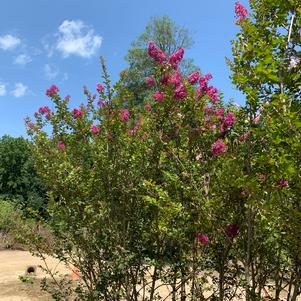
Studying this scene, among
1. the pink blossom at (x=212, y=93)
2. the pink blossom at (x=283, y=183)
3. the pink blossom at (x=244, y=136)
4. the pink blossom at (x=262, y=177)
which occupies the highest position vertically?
the pink blossom at (x=212, y=93)

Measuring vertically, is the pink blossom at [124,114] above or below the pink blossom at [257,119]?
above

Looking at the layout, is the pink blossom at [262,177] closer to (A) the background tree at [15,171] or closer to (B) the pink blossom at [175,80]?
(B) the pink blossom at [175,80]

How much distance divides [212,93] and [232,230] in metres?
1.27

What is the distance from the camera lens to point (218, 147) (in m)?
3.81

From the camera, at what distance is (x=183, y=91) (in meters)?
4.00

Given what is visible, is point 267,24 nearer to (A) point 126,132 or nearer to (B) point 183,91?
(B) point 183,91

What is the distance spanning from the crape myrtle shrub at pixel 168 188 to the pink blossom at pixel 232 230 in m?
0.01

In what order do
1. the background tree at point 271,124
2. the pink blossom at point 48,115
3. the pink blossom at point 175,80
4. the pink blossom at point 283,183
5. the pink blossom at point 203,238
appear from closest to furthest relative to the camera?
the background tree at point 271,124 < the pink blossom at point 283,183 < the pink blossom at point 203,238 < the pink blossom at point 175,80 < the pink blossom at point 48,115

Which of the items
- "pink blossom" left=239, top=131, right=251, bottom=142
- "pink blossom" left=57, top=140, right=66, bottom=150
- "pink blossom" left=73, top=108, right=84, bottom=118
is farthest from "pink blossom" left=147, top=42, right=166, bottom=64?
"pink blossom" left=57, top=140, right=66, bottom=150

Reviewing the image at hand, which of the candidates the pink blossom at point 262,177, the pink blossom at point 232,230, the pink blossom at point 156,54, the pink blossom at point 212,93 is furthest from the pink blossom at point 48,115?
the pink blossom at point 262,177

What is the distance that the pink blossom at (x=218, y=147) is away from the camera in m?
3.80

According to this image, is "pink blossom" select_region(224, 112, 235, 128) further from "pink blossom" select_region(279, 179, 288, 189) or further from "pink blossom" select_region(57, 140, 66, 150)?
"pink blossom" select_region(57, 140, 66, 150)

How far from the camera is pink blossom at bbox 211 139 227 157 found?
3804 mm

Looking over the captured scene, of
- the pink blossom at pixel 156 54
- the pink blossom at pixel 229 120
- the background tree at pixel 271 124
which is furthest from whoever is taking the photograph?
the pink blossom at pixel 156 54
